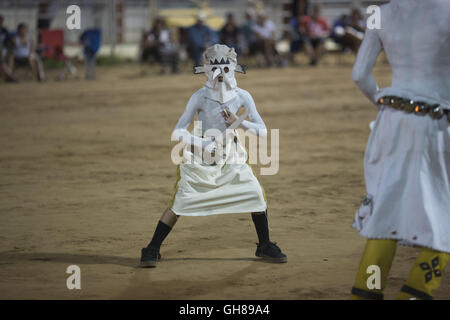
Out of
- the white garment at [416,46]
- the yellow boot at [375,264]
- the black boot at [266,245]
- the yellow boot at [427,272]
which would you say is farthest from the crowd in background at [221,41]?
the yellow boot at [427,272]

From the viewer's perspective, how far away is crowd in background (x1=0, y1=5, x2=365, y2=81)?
19.4 metres

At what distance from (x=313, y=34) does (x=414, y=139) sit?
19587 mm

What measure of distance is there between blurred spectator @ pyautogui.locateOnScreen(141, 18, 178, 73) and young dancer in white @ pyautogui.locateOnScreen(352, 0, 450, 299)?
17.1 metres

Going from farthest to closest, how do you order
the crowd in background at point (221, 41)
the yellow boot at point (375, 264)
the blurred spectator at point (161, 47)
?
the blurred spectator at point (161, 47), the crowd in background at point (221, 41), the yellow boot at point (375, 264)

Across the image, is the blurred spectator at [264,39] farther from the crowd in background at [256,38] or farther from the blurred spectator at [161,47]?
the blurred spectator at [161,47]

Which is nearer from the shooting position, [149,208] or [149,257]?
A: [149,257]

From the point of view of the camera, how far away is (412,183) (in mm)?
4250

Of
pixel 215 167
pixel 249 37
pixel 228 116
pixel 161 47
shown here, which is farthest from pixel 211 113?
pixel 249 37

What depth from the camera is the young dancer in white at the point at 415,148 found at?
4.22m

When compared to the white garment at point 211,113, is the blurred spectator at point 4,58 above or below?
above

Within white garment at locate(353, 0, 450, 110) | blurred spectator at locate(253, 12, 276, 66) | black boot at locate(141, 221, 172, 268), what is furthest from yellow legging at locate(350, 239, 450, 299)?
blurred spectator at locate(253, 12, 276, 66)

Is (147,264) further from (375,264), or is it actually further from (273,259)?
(375,264)

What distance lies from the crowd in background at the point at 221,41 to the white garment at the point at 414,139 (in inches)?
634

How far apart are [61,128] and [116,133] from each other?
1154 mm
